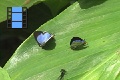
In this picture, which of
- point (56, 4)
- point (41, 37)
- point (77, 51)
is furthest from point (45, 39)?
point (56, 4)

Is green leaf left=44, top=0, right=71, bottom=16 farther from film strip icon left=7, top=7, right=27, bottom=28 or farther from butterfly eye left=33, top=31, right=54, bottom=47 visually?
butterfly eye left=33, top=31, right=54, bottom=47

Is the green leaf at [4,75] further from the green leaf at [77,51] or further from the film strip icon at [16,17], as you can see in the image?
the film strip icon at [16,17]

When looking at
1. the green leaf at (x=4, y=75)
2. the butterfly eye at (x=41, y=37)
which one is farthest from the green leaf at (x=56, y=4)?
the green leaf at (x=4, y=75)

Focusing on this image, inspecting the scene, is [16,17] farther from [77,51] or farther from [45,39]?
[77,51]

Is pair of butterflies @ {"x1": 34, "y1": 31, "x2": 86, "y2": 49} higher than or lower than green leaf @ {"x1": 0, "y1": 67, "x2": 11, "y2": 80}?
higher

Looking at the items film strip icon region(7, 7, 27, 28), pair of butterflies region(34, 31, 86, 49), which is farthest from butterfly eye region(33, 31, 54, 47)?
film strip icon region(7, 7, 27, 28)
